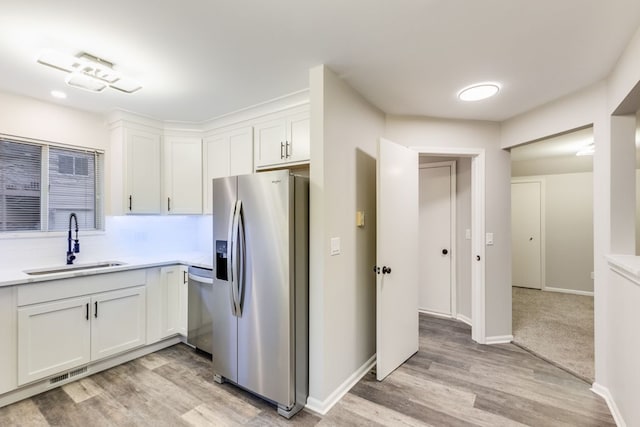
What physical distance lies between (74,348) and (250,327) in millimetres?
1534

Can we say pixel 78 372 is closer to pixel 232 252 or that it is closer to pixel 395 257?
pixel 232 252

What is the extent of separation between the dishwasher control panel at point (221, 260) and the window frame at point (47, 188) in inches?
65.0

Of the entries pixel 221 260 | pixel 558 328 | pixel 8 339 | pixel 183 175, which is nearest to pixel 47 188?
pixel 183 175

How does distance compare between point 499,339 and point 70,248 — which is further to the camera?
point 499,339

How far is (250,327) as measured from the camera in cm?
221

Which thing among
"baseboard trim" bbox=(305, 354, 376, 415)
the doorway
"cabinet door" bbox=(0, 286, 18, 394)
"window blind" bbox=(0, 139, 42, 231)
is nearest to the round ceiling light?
the doorway

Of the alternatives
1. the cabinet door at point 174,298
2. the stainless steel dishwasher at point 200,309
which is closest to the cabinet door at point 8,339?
the cabinet door at point 174,298

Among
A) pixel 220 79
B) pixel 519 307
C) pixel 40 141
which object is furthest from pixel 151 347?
pixel 519 307

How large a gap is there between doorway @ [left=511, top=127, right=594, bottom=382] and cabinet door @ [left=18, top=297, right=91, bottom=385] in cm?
487

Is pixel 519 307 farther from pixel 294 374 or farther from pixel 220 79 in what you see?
pixel 220 79

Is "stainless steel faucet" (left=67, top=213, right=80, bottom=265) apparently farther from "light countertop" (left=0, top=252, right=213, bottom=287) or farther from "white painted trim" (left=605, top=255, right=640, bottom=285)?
"white painted trim" (left=605, top=255, right=640, bottom=285)

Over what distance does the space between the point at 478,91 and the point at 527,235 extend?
14.4ft

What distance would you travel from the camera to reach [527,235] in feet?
18.5

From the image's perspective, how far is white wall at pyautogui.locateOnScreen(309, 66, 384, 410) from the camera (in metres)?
2.12
